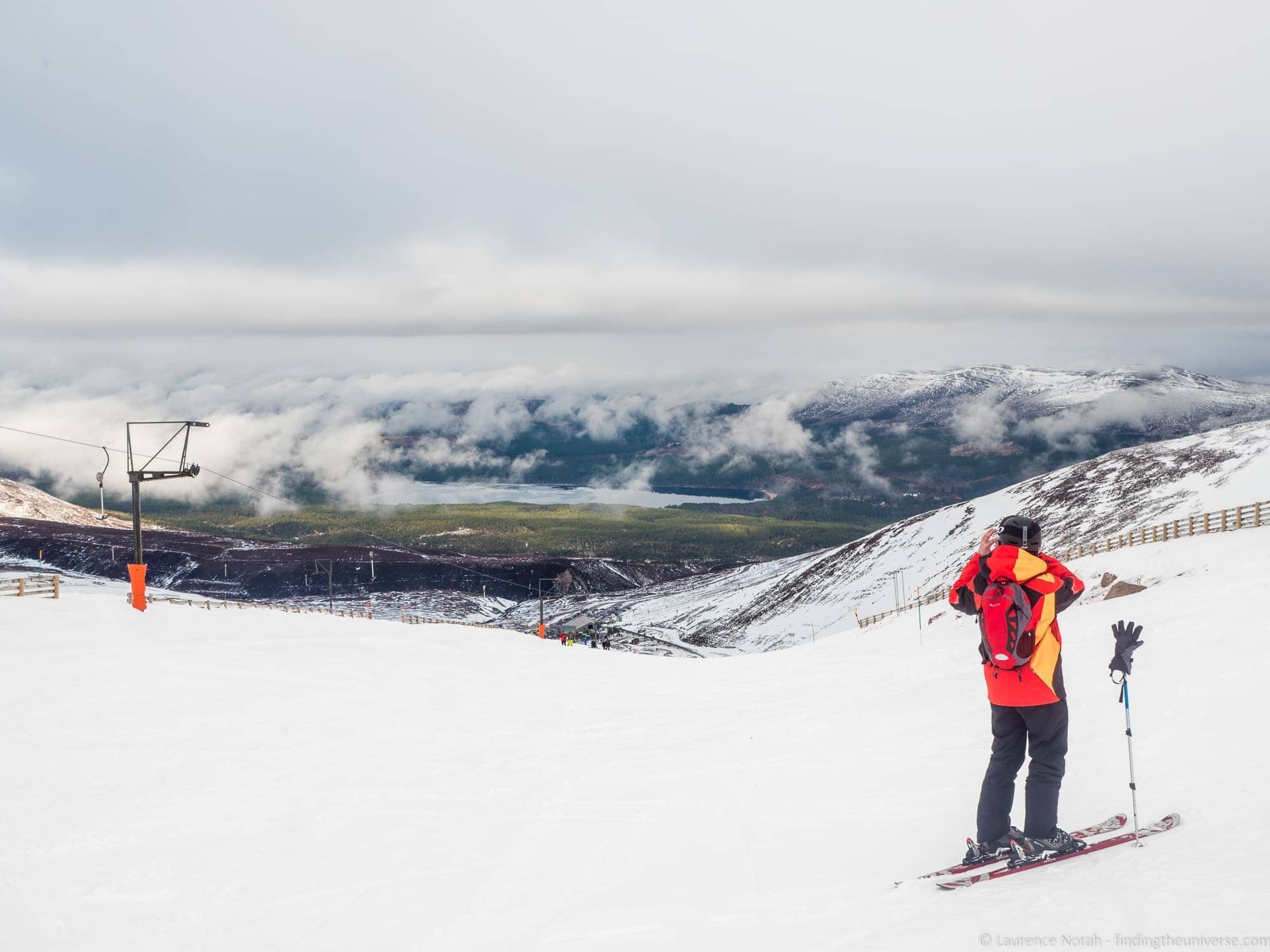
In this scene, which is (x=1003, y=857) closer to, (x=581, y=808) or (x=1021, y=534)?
(x=1021, y=534)

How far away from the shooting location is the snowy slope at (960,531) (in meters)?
99.8

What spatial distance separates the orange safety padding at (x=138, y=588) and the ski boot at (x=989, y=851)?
3026 centimetres

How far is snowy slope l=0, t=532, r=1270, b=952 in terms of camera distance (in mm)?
7008

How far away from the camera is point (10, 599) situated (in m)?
29.0

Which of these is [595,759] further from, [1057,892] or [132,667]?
[132,667]

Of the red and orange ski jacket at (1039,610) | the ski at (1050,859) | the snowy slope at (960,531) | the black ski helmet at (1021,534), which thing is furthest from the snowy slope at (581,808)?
the snowy slope at (960,531)

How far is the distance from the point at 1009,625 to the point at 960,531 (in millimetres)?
143459

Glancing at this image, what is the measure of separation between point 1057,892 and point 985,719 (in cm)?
766

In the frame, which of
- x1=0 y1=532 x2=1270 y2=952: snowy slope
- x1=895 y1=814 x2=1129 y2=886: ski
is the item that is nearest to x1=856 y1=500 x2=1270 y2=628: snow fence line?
x1=0 y1=532 x2=1270 y2=952: snowy slope

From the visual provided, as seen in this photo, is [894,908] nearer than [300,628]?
Yes

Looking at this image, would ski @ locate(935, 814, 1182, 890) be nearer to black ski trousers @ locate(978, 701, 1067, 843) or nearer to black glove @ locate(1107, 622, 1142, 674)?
black ski trousers @ locate(978, 701, 1067, 843)

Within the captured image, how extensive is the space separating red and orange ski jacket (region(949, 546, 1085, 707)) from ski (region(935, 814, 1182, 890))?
4.24 feet

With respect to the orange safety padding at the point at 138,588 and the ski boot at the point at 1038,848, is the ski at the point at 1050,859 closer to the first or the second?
the ski boot at the point at 1038,848

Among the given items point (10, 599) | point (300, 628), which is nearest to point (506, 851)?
point (300, 628)
